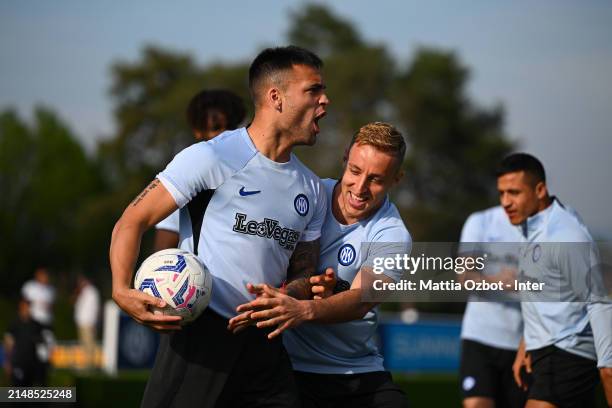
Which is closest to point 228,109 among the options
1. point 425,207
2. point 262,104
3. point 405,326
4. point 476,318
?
point 262,104

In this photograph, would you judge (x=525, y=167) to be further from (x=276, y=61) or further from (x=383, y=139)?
(x=276, y=61)

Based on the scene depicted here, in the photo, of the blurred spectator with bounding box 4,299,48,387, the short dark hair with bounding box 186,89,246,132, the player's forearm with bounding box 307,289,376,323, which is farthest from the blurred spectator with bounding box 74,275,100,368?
the player's forearm with bounding box 307,289,376,323

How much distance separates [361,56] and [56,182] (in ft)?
103

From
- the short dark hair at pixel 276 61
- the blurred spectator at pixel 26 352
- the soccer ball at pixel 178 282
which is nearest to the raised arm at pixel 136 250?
the soccer ball at pixel 178 282

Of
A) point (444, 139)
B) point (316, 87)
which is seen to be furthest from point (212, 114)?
point (444, 139)

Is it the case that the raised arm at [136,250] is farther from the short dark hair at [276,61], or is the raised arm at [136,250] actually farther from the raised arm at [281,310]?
the short dark hair at [276,61]

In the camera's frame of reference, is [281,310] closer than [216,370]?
Yes

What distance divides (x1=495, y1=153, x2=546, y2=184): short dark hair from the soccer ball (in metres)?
3.85

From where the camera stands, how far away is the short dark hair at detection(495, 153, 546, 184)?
8.13m

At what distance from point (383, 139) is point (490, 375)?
432 centimetres

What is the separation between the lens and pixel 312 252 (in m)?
5.81

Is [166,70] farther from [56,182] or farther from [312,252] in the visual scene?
[312,252]

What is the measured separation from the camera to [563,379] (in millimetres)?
7625
